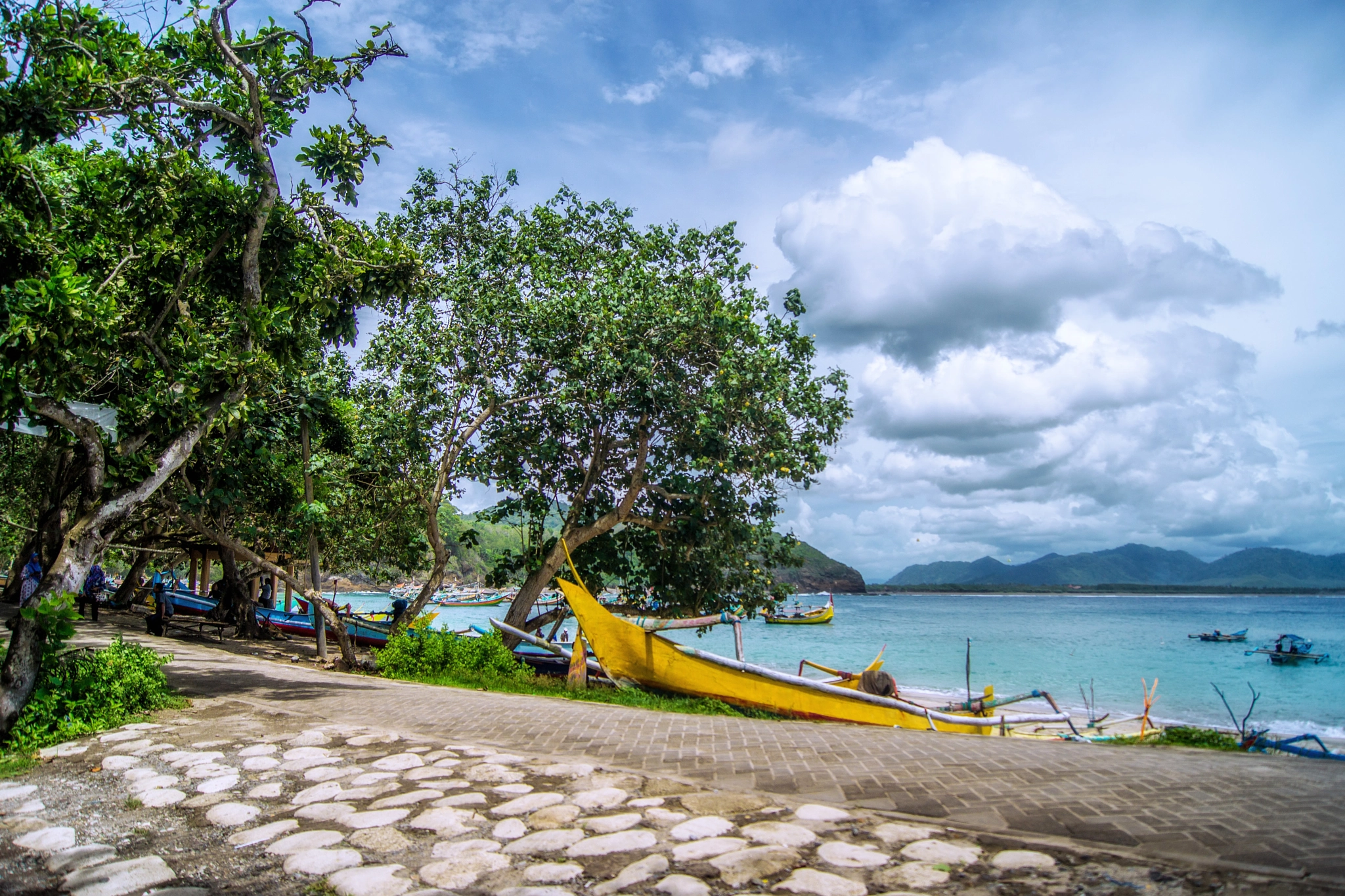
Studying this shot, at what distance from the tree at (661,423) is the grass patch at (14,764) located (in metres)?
7.51

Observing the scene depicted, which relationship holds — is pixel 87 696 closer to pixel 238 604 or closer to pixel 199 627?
pixel 199 627

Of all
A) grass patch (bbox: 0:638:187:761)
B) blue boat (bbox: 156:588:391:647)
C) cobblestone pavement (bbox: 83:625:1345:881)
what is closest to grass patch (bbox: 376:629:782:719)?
cobblestone pavement (bbox: 83:625:1345:881)

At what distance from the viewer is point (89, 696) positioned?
677 cm

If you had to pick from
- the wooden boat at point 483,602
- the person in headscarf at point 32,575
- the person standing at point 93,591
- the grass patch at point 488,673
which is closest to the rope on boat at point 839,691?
the grass patch at point 488,673

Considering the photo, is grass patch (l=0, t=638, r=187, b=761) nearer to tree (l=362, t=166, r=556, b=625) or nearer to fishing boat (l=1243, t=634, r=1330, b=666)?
tree (l=362, t=166, r=556, b=625)

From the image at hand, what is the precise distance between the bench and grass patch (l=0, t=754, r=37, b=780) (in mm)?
11558

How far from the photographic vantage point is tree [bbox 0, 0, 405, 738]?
21.2 ft

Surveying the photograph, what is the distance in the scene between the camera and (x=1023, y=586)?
19125cm

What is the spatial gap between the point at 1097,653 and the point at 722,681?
4368cm

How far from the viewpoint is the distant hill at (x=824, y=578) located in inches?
5886

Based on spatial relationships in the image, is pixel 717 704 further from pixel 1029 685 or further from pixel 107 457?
pixel 1029 685

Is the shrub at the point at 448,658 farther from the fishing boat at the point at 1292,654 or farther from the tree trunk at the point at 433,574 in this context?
the fishing boat at the point at 1292,654

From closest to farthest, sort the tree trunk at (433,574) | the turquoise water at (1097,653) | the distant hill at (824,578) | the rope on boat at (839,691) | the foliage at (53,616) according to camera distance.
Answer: the foliage at (53,616) < the rope on boat at (839,691) < the tree trunk at (433,574) < the turquoise water at (1097,653) < the distant hill at (824,578)

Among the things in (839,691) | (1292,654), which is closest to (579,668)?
(839,691)
